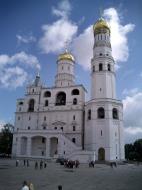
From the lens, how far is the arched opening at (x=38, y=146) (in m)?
54.5

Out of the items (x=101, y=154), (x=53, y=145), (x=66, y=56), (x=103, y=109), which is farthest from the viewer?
(x=66, y=56)

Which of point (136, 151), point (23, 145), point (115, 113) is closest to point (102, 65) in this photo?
point (115, 113)

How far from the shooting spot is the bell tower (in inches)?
2140

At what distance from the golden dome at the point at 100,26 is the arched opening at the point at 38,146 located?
28.7 m

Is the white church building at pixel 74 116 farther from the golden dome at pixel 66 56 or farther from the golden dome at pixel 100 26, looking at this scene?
the golden dome at pixel 66 56

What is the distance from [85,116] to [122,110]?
A: 8.40m

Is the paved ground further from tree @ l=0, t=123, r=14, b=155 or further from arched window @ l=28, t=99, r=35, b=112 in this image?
tree @ l=0, t=123, r=14, b=155

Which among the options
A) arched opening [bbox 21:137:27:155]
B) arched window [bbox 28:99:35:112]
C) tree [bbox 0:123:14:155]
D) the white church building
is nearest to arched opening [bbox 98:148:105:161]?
the white church building

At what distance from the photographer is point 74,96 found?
58344mm

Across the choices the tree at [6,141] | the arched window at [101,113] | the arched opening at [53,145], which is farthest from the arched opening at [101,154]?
the tree at [6,141]

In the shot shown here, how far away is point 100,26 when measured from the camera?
193 feet

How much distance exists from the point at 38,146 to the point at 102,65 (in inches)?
921

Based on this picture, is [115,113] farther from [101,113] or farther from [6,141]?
[6,141]

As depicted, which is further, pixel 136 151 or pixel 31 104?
pixel 136 151
